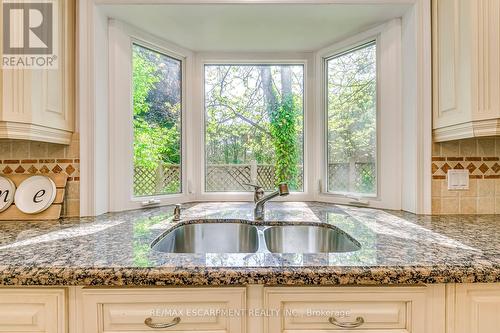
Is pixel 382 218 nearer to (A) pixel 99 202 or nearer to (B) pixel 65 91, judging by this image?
(A) pixel 99 202

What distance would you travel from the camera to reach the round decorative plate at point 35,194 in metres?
1.31

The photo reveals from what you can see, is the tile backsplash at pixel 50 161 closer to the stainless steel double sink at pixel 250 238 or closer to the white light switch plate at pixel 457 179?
the stainless steel double sink at pixel 250 238

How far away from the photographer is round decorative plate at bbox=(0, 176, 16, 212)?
1.31 meters

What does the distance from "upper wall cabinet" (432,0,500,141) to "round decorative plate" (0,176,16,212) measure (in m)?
2.07

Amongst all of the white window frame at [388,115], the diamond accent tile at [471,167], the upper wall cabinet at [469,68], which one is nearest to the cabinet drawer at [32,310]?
the white window frame at [388,115]

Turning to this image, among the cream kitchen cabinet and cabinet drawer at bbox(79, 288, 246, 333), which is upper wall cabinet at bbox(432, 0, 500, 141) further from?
cabinet drawer at bbox(79, 288, 246, 333)

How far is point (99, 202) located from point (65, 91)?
56cm

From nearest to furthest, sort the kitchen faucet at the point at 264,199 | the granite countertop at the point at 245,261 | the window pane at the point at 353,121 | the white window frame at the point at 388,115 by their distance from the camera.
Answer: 1. the granite countertop at the point at 245,261
2. the kitchen faucet at the point at 264,199
3. the white window frame at the point at 388,115
4. the window pane at the point at 353,121

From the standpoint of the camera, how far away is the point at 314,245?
1283 mm

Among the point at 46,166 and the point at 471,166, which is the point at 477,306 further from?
the point at 46,166

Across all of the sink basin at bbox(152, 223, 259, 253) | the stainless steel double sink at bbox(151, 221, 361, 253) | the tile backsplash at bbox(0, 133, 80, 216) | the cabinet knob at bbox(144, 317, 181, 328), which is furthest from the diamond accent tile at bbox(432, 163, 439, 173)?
the tile backsplash at bbox(0, 133, 80, 216)

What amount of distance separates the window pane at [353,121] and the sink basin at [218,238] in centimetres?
71

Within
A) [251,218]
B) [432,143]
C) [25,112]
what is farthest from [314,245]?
[25,112]

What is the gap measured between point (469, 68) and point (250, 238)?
3.88 ft
